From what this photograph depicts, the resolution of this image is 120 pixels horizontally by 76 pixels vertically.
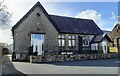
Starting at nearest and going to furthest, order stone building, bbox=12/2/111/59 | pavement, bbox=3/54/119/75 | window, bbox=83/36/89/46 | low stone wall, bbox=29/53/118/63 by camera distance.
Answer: pavement, bbox=3/54/119/75 < low stone wall, bbox=29/53/118/63 < stone building, bbox=12/2/111/59 < window, bbox=83/36/89/46

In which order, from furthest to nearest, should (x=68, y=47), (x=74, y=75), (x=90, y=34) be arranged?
(x=90, y=34) → (x=68, y=47) → (x=74, y=75)

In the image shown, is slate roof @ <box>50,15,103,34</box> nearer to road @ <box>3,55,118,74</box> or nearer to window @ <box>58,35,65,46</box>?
→ window @ <box>58,35,65,46</box>

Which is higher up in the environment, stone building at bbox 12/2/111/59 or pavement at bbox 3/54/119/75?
stone building at bbox 12/2/111/59

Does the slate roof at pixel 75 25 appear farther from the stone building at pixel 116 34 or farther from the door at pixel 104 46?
the stone building at pixel 116 34

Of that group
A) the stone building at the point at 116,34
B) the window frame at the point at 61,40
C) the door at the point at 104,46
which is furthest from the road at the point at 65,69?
the stone building at the point at 116,34

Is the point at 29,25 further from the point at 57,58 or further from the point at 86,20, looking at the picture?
the point at 86,20

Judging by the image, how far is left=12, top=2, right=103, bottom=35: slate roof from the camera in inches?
1427

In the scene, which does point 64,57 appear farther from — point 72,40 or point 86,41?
point 86,41

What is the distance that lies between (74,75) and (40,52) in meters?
20.5

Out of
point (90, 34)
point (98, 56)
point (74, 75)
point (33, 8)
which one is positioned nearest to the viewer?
point (74, 75)

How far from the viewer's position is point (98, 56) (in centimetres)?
3225

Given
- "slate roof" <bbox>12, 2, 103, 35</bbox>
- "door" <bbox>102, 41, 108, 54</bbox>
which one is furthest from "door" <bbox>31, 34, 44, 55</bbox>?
"door" <bbox>102, 41, 108, 54</bbox>

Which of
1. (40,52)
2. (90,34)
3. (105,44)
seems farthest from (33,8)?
(105,44)

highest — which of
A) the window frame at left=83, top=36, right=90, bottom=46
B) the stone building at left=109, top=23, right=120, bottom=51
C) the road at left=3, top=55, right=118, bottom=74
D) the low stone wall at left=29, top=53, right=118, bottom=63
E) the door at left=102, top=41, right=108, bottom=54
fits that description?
the stone building at left=109, top=23, right=120, bottom=51
